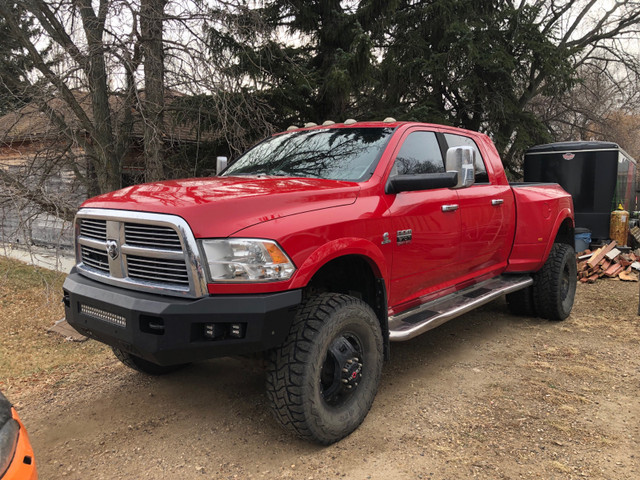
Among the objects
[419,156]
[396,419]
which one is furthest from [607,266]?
[396,419]

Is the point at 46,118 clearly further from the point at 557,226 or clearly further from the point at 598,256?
the point at 598,256

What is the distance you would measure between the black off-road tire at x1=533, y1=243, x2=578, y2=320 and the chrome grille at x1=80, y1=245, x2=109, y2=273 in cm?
464

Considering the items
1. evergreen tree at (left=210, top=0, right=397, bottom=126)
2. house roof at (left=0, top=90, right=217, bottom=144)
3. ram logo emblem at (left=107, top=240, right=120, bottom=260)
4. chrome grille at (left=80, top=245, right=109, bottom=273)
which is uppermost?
evergreen tree at (left=210, top=0, right=397, bottom=126)

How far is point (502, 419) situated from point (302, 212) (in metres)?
2.01

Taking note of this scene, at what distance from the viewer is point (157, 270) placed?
270 centimetres

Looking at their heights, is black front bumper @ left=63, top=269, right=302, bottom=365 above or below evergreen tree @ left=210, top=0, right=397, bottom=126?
below

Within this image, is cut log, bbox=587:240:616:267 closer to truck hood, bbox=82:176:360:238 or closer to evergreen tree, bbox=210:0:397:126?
evergreen tree, bbox=210:0:397:126

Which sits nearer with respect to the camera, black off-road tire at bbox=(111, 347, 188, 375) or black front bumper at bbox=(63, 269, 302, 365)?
black front bumper at bbox=(63, 269, 302, 365)

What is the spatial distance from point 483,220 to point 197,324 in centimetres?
303

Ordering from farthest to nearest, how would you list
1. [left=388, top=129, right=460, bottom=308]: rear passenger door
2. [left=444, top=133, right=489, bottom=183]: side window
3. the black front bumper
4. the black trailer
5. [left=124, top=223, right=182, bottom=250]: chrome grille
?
the black trailer, [left=444, top=133, right=489, bottom=183]: side window, [left=388, top=129, right=460, bottom=308]: rear passenger door, [left=124, top=223, right=182, bottom=250]: chrome grille, the black front bumper

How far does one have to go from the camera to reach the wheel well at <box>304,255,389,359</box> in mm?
3299

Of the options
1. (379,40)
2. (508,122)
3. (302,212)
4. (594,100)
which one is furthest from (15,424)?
(594,100)

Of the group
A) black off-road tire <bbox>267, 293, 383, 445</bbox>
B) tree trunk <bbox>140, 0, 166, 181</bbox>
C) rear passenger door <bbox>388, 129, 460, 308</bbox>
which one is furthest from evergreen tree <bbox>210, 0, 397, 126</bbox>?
black off-road tire <bbox>267, 293, 383, 445</bbox>

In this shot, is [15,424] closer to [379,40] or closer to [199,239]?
[199,239]
